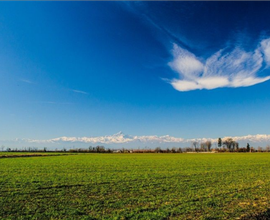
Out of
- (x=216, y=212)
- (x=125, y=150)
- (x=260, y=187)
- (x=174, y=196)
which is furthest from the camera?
(x=125, y=150)

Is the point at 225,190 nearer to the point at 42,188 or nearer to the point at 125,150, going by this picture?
the point at 42,188

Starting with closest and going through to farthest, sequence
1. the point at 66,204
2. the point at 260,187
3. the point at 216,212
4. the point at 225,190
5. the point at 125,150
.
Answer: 1. the point at 216,212
2. the point at 66,204
3. the point at 225,190
4. the point at 260,187
5. the point at 125,150

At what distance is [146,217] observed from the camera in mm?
9180

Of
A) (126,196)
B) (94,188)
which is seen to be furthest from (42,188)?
(126,196)

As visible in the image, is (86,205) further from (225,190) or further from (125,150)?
(125,150)

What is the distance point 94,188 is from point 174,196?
18.8ft

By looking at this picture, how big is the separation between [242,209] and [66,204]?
8.72m

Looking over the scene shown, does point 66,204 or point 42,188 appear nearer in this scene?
point 66,204

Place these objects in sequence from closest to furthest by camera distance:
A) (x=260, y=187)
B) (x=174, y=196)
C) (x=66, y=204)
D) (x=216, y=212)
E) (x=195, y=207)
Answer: (x=216, y=212) → (x=195, y=207) → (x=66, y=204) → (x=174, y=196) → (x=260, y=187)

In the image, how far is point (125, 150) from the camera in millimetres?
159000

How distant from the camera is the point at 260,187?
51.5 feet

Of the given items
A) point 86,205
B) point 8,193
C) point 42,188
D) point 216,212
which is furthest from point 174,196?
point 8,193

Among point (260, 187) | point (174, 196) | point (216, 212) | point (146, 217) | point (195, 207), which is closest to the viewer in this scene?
point (146, 217)

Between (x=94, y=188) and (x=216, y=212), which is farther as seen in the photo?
(x=94, y=188)
